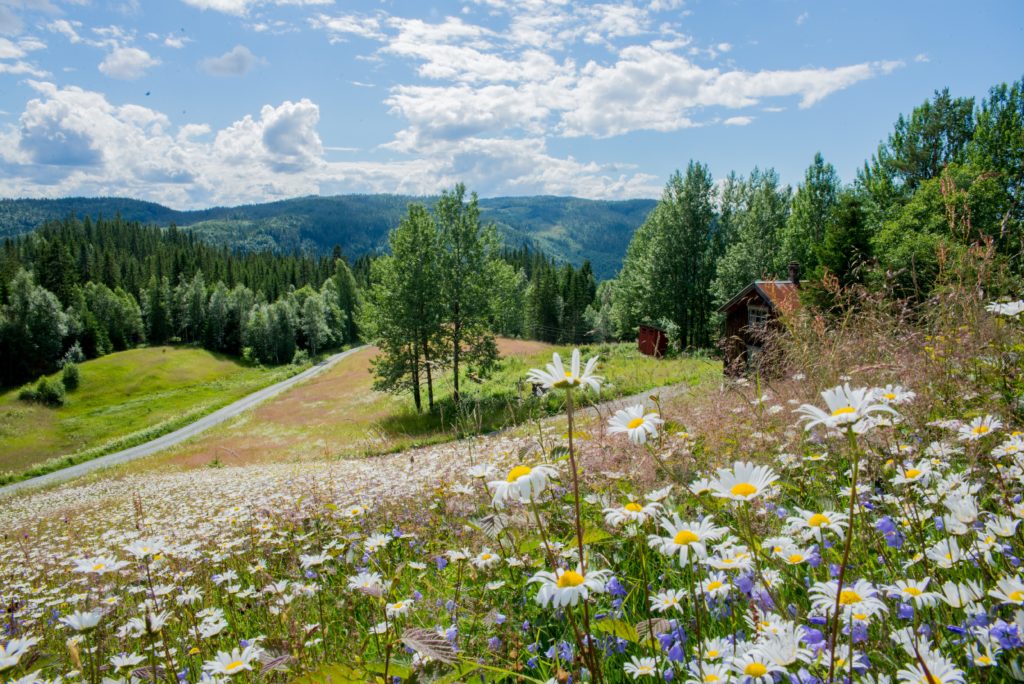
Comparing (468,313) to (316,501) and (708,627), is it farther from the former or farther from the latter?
(708,627)

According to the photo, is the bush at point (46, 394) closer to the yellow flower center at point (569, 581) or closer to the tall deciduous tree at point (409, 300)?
the tall deciduous tree at point (409, 300)

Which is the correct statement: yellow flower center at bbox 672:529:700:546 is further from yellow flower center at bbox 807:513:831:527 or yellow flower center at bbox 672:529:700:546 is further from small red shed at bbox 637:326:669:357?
small red shed at bbox 637:326:669:357

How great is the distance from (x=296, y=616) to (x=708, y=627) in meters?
2.25

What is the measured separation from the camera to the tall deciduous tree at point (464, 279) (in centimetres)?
3238

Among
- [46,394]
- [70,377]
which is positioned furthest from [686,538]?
[70,377]

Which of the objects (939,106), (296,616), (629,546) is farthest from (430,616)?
(939,106)

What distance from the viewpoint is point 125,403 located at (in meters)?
65.0

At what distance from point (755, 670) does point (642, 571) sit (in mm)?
1079

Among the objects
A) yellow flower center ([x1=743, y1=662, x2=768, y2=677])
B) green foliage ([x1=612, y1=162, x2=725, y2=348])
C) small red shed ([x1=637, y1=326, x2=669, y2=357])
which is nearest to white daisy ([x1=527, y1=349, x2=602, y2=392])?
yellow flower center ([x1=743, y1=662, x2=768, y2=677])

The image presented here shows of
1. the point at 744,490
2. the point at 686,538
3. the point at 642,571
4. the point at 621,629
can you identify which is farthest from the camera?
the point at 642,571

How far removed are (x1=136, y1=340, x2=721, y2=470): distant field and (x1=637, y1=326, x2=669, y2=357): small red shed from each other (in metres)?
1.19

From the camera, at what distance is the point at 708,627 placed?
2.17 meters

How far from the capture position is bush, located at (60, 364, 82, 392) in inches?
2704

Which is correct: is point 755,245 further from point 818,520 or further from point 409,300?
point 818,520
